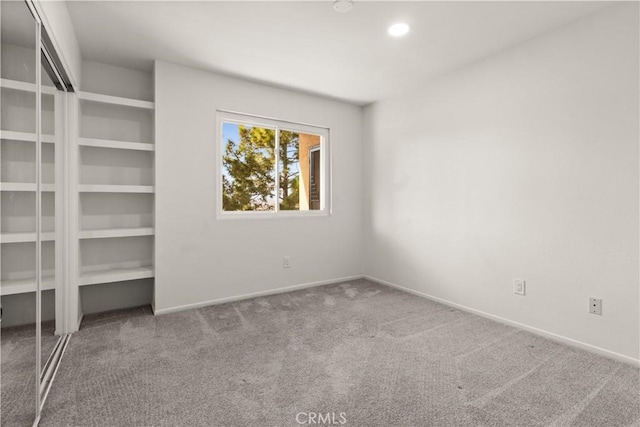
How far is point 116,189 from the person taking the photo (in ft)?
9.53

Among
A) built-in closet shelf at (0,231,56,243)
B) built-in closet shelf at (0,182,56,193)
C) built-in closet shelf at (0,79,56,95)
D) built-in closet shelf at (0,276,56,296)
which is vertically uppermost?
built-in closet shelf at (0,79,56,95)

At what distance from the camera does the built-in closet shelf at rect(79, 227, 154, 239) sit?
278 cm

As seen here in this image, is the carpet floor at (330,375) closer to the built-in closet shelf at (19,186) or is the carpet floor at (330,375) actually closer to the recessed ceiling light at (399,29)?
the built-in closet shelf at (19,186)

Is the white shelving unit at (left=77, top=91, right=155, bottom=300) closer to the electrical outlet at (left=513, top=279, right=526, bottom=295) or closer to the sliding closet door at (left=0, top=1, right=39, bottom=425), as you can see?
the sliding closet door at (left=0, top=1, right=39, bottom=425)

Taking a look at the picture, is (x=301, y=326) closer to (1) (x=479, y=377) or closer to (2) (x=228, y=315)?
(2) (x=228, y=315)

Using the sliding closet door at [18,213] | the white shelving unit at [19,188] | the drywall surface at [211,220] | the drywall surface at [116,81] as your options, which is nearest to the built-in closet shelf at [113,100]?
the drywall surface at [211,220]

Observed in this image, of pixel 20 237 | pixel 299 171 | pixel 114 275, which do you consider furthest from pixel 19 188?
pixel 299 171

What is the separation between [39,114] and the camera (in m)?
1.63

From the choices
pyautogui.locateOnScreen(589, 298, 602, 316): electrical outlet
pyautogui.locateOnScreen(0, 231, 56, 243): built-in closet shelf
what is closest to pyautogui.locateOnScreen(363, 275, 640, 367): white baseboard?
pyautogui.locateOnScreen(589, 298, 602, 316): electrical outlet

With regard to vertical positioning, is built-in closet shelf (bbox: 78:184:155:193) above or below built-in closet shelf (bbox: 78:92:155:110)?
below

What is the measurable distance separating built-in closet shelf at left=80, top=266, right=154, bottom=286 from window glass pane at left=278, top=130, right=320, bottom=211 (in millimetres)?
1623

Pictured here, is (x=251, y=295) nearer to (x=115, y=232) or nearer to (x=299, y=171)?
(x=115, y=232)

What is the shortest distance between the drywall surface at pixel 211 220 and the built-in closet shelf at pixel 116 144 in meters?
0.12

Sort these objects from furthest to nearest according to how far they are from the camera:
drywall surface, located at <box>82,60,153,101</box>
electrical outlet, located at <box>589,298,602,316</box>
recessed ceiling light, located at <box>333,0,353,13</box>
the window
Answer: the window < drywall surface, located at <box>82,60,153,101</box> < electrical outlet, located at <box>589,298,602,316</box> < recessed ceiling light, located at <box>333,0,353,13</box>
